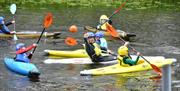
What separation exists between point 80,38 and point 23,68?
281 inches

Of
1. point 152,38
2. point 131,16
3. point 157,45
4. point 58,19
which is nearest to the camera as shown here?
point 157,45

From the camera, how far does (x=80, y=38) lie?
1677 centimetres

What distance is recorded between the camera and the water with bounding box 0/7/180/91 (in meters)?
8.95

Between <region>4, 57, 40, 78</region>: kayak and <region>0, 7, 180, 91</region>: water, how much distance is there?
0.13 meters

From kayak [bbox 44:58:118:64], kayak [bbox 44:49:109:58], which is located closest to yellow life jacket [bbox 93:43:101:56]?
kayak [bbox 44:58:118:64]

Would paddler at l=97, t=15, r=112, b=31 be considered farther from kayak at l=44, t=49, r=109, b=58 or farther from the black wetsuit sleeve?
the black wetsuit sleeve

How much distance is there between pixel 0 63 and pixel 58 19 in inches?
462

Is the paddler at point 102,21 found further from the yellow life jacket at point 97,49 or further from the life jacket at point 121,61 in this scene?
the life jacket at point 121,61

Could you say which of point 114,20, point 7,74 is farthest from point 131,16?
point 7,74

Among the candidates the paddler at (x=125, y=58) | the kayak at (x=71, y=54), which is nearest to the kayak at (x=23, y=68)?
the paddler at (x=125, y=58)

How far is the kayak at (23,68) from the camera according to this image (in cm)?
945

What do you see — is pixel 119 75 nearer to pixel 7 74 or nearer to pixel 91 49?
pixel 91 49

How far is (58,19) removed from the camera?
23.0 metres

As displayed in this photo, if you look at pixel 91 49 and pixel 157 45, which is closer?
pixel 91 49
